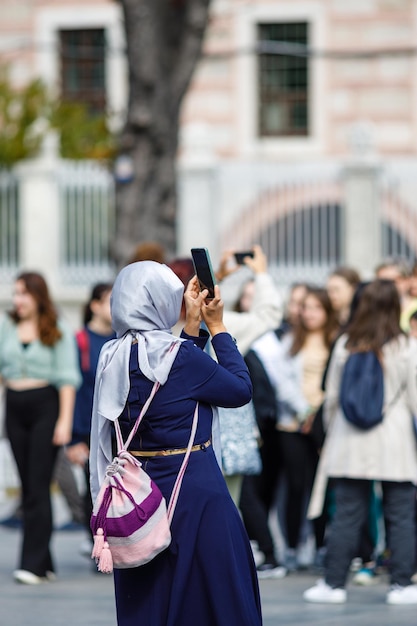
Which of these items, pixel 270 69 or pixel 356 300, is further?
pixel 270 69

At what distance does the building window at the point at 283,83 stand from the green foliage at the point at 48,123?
4.62 m

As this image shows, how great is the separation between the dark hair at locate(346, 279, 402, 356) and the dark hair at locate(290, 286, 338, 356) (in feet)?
5.46

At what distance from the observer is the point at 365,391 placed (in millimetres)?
8539

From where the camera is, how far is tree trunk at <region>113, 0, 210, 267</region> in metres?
15.5

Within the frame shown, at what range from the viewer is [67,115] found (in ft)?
72.5

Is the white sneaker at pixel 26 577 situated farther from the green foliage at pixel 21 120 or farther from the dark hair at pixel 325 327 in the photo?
the green foliage at pixel 21 120

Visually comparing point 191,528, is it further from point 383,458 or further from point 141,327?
point 383,458

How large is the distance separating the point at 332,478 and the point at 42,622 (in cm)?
193

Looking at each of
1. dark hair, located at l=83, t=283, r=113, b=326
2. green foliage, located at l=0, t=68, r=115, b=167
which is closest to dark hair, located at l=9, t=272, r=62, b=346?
dark hair, located at l=83, t=283, r=113, b=326

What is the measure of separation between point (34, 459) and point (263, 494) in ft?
6.21

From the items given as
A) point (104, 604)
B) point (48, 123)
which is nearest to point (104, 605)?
point (104, 604)

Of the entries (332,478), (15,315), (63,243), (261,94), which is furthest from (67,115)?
(332,478)

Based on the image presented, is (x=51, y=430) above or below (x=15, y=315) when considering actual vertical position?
below

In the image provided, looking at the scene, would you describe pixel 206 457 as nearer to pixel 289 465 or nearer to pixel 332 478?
pixel 332 478
